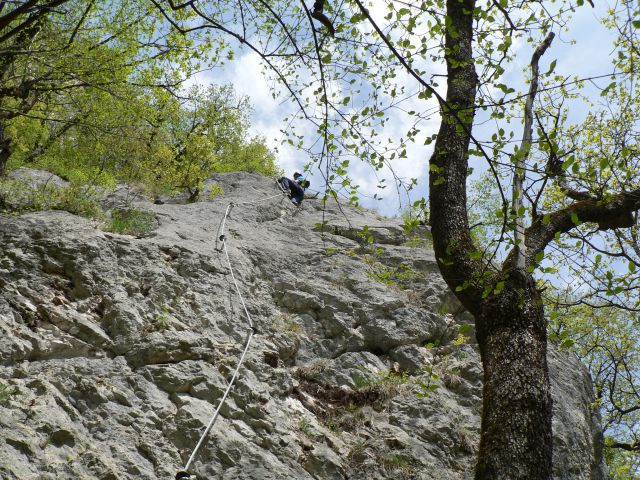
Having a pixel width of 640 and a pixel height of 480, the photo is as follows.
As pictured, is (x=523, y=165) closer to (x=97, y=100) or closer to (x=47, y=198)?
(x=47, y=198)

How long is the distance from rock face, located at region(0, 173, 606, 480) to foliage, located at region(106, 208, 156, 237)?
0.24 m

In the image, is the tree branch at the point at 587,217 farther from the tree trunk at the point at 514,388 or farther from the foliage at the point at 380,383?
the foliage at the point at 380,383

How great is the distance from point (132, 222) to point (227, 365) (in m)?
3.39

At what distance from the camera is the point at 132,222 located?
9250 mm

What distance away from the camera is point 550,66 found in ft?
12.2

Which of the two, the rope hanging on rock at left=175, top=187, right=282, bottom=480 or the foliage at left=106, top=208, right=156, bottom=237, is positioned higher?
the foliage at left=106, top=208, right=156, bottom=237

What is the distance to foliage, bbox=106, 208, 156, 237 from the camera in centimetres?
882

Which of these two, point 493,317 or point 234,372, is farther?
point 234,372

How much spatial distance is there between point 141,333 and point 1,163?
17.3 ft

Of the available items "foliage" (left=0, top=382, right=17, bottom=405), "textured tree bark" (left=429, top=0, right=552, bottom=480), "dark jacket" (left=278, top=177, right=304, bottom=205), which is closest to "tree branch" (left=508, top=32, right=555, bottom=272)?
"textured tree bark" (left=429, top=0, right=552, bottom=480)

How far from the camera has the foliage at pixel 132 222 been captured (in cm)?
882

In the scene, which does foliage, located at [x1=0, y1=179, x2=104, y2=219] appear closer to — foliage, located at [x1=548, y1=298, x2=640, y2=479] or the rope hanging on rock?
the rope hanging on rock

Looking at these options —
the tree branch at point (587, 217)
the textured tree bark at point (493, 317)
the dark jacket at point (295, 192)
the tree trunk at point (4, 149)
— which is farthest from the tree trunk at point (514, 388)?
the dark jacket at point (295, 192)

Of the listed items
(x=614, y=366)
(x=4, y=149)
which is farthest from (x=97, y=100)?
(x=614, y=366)
